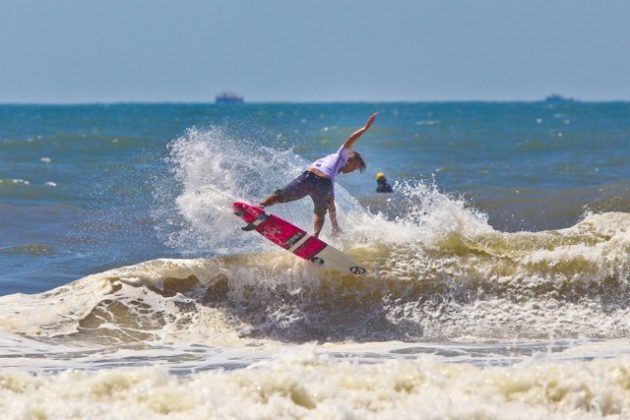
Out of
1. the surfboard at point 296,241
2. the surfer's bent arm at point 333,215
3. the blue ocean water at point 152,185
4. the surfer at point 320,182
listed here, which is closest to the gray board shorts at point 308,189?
the surfer at point 320,182

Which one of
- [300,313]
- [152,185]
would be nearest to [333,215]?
[300,313]

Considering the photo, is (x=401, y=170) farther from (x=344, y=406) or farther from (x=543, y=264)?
(x=344, y=406)

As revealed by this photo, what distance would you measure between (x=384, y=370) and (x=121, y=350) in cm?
337

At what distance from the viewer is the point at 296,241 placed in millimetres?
11828

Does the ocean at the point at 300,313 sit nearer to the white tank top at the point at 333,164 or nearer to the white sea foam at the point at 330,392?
the white sea foam at the point at 330,392

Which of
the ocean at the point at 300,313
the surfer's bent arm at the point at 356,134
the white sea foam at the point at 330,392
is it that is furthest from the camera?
the surfer's bent arm at the point at 356,134

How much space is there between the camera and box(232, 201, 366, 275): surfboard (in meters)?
11.8

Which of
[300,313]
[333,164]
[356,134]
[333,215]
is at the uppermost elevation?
[356,134]

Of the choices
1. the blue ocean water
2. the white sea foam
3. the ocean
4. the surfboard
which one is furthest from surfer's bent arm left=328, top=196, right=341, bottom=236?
the white sea foam

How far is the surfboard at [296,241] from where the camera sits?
38.7 feet

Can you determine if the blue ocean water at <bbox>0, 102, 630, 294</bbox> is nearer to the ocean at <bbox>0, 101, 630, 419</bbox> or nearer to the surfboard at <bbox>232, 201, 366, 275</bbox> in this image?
the ocean at <bbox>0, 101, 630, 419</bbox>

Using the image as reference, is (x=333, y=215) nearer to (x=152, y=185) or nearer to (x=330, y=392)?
(x=330, y=392)

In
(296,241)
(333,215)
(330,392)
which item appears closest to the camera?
(330,392)

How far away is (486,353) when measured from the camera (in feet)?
32.8
